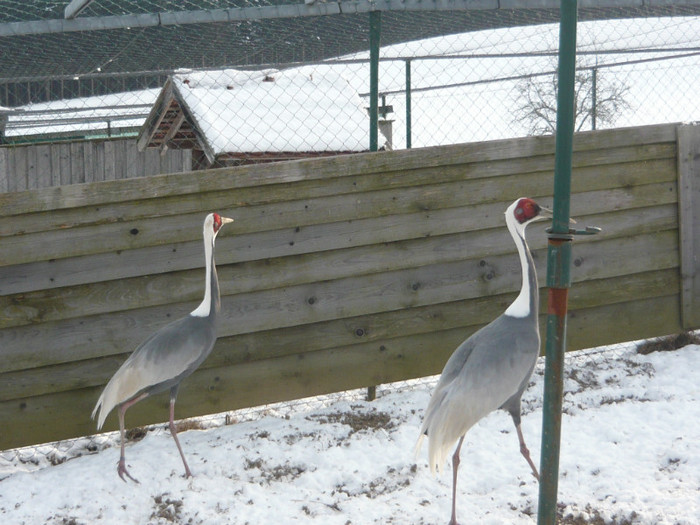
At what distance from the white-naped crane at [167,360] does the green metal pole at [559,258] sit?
2039mm

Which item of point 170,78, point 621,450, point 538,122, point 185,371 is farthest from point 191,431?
point 538,122

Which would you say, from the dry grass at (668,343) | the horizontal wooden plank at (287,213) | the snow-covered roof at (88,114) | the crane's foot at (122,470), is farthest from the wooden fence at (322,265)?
the snow-covered roof at (88,114)

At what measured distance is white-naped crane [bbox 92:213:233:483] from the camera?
411cm

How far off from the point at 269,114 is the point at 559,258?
15.3 ft

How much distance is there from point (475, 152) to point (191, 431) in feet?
8.49

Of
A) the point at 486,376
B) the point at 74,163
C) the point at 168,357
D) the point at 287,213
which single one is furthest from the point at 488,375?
the point at 74,163

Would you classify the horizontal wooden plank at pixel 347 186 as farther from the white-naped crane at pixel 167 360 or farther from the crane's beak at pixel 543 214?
the crane's beak at pixel 543 214

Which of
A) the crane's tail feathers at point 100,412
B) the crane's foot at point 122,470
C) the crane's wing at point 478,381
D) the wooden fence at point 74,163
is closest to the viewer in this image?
the crane's wing at point 478,381

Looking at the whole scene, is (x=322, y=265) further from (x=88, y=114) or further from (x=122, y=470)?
(x=88, y=114)

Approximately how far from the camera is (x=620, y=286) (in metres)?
5.57

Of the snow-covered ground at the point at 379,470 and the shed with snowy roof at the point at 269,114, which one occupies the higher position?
the shed with snowy roof at the point at 269,114

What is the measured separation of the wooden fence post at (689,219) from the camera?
562 cm

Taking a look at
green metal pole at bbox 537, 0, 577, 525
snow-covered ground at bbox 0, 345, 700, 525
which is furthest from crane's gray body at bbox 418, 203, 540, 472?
green metal pole at bbox 537, 0, 577, 525

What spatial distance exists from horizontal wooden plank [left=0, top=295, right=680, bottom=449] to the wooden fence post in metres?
0.53
